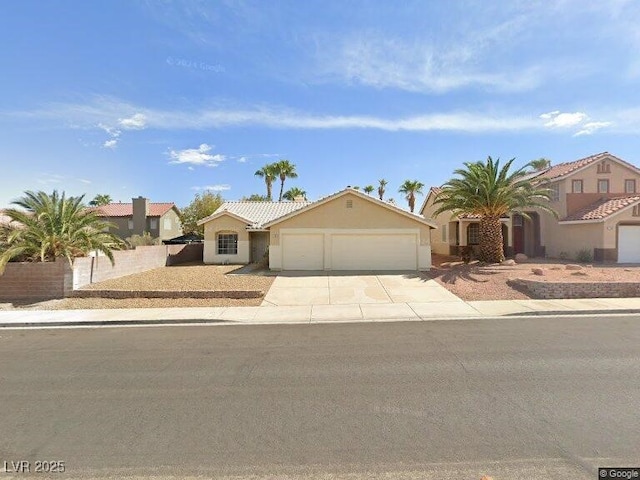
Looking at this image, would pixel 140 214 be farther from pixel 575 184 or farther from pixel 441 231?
pixel 575 184

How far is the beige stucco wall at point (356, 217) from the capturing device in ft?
60.8

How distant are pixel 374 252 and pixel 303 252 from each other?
3.84 meters

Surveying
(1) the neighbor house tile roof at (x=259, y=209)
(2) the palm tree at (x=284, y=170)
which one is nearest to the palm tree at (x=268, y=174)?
(2) the palm tree at (x=284, y=170)

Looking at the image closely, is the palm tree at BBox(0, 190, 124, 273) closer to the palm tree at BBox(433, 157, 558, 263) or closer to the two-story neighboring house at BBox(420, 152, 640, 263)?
the palm tree at BBox(433, 157, 558, 263)

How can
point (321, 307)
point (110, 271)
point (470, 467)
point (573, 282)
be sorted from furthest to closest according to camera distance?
point (110, 271) < point (573, 282) < point (321, 307) < point (470, 467)

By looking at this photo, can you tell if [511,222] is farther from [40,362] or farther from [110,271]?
[40,362]

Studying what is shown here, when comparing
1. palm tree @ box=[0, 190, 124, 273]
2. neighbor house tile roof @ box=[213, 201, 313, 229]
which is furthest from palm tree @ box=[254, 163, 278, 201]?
palm tree @ box=[0, 190, 124, 273]

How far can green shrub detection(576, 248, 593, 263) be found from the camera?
1991 cm

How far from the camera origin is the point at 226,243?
2347 cm

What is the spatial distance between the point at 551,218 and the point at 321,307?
65.4 feet

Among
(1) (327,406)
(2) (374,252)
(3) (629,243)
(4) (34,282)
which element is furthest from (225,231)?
(3) (629,243)

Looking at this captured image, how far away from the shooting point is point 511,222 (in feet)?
80.2

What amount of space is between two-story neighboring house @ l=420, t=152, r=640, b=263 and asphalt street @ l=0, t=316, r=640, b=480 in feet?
49.5

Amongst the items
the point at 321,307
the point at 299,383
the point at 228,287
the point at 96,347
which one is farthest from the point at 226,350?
the point at 228,287
